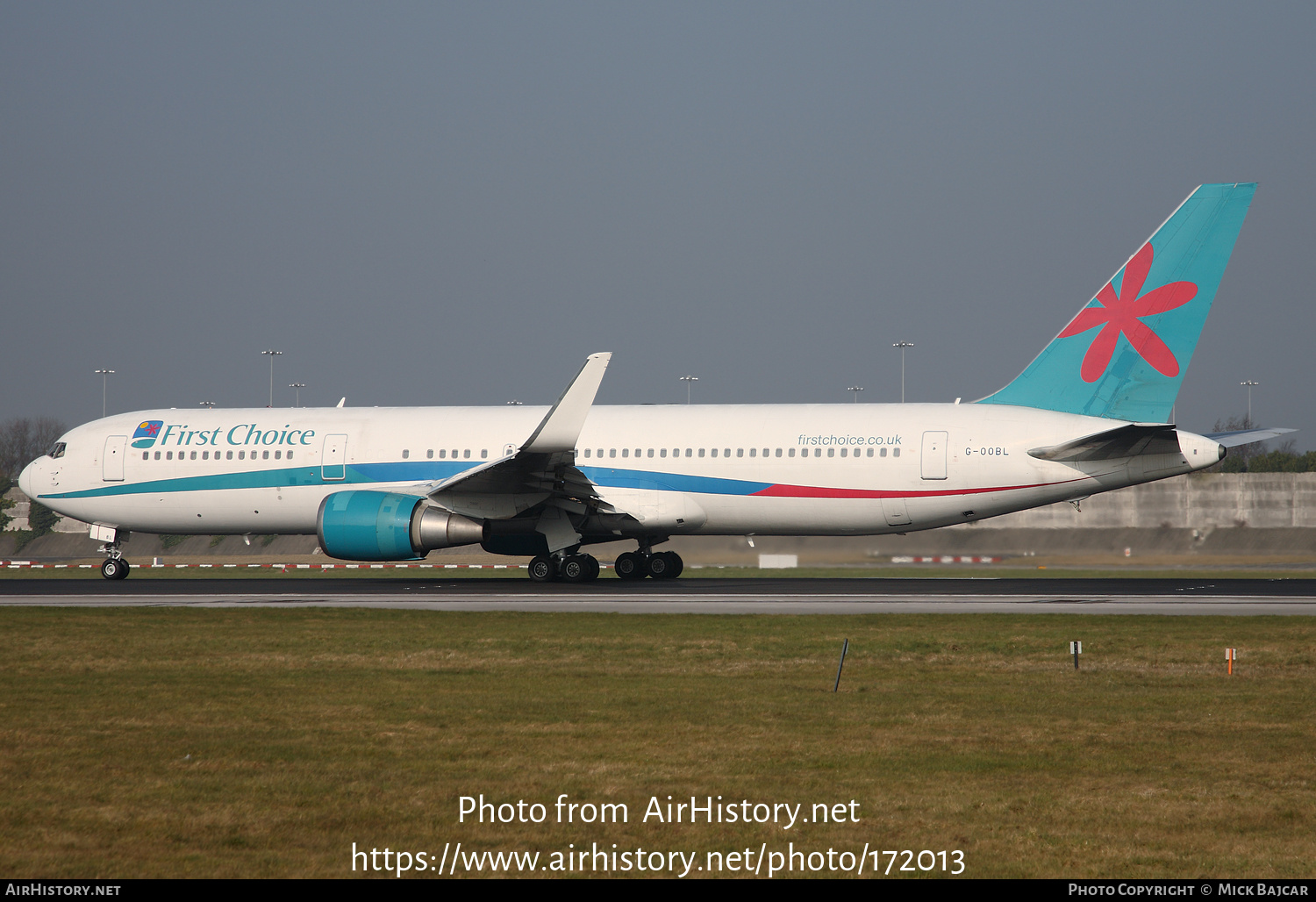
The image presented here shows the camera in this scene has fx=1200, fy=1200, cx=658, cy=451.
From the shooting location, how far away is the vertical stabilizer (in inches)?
931

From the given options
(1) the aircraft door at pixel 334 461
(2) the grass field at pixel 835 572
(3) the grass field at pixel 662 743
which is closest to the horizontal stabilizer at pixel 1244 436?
(2) the grass field at pixel 835 572

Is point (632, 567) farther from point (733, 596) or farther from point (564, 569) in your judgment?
point (733, 596)

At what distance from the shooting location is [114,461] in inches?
1144

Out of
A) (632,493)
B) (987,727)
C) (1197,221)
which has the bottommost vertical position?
(987,727)

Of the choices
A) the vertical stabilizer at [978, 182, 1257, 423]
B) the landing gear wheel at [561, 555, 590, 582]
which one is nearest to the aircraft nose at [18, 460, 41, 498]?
the landing gear wheel at [561, 555, 590, 582]

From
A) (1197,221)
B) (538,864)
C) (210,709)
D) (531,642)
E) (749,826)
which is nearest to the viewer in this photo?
(538,864)

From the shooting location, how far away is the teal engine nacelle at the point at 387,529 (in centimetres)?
2389

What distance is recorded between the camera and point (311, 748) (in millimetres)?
8312

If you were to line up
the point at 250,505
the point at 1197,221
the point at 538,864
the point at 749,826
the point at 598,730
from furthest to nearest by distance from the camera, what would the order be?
the point at 250,505
the point at 1197,221
the point at 598,730
the point at 749,826
the point at 538,864

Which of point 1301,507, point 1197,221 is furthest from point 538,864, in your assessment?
point 1301,507

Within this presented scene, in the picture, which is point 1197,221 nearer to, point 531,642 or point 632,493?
point 632,493

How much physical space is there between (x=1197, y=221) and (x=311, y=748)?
838 inches

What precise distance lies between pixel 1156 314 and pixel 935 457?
204 inches

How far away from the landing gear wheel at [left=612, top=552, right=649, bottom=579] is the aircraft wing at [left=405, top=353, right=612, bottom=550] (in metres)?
2.27
